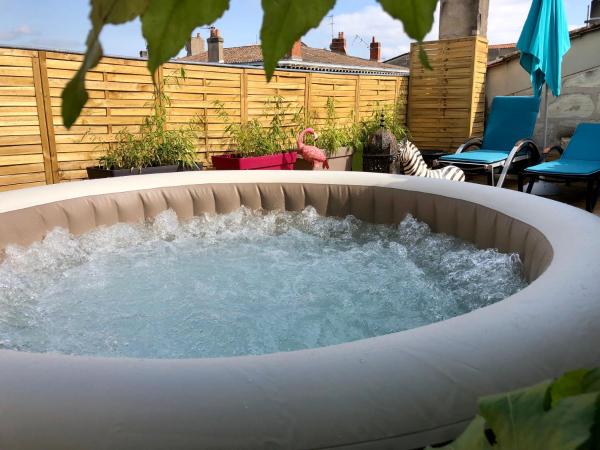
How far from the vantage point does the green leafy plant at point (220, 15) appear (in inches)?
11.5

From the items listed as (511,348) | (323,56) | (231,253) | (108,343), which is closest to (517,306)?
(511,348)

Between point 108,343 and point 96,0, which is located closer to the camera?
point 96,0

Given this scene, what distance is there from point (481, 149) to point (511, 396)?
7394mm

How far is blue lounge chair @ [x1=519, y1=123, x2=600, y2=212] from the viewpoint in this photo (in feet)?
16.8

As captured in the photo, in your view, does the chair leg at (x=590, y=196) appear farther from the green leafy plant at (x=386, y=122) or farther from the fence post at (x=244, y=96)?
the fence post at (x=244, y=96)

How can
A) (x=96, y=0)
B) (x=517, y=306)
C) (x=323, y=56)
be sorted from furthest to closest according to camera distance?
(x=323, y=56), (x=517, y=306), (x=96, y=0)

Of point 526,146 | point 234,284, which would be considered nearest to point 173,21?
point 234,284

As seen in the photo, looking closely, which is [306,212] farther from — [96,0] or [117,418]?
[96,0]

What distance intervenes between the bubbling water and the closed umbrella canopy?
397 centimetres

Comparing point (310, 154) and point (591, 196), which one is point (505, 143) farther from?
point (310, 154)

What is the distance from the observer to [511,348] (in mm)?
1245

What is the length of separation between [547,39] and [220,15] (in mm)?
7203

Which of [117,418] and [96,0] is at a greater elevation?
[96,0]

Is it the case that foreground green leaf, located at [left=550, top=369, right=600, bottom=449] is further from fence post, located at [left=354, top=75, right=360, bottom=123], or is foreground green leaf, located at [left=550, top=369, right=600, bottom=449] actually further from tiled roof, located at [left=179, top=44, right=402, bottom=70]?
tiled roof, located at [left=179, top=44, right=402, bottom=70]
